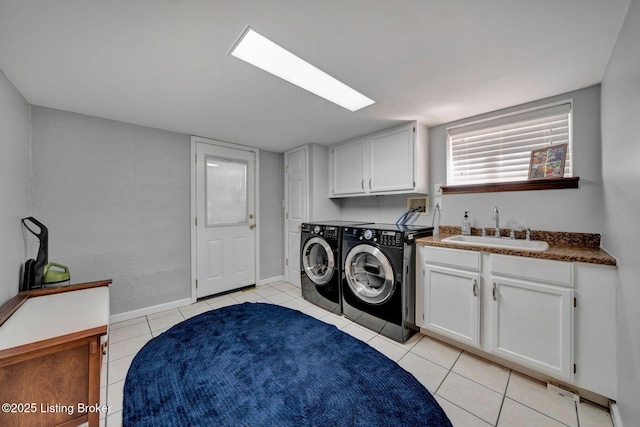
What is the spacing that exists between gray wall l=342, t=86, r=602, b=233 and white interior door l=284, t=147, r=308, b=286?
1.79 m

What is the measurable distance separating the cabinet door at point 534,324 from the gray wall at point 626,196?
214 mm

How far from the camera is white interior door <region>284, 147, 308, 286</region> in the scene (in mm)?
3480

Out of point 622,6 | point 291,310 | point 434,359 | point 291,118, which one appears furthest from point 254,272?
point 622,6

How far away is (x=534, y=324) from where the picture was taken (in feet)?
5.18

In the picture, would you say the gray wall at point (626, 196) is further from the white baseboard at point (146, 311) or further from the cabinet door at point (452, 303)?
the white baseboard at point (146, 311)

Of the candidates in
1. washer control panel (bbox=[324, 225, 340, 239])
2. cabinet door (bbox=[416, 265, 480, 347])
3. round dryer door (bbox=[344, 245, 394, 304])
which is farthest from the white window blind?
washer control panel (bbox=[324, 225, 340, 239])

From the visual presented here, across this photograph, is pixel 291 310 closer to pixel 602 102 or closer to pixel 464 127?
pixel 464 127

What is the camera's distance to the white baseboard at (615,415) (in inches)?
48.8

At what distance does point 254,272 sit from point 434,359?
2610 mm

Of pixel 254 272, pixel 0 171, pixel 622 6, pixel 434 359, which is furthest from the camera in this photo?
pixel 254 272

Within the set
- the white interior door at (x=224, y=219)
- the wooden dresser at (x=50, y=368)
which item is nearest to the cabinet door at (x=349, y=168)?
the white interior door at (x=224, y=219)

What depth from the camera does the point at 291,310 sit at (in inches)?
109

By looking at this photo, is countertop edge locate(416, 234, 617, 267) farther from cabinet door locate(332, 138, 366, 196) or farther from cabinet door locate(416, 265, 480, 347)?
cabinet door locate(332, 138, 366, 196)

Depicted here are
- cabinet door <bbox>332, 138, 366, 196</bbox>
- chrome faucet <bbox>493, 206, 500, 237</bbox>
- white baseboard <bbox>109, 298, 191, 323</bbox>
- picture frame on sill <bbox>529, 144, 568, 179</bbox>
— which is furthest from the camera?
cabinet door <bbox>332, 138, 366, 196</bbox>
